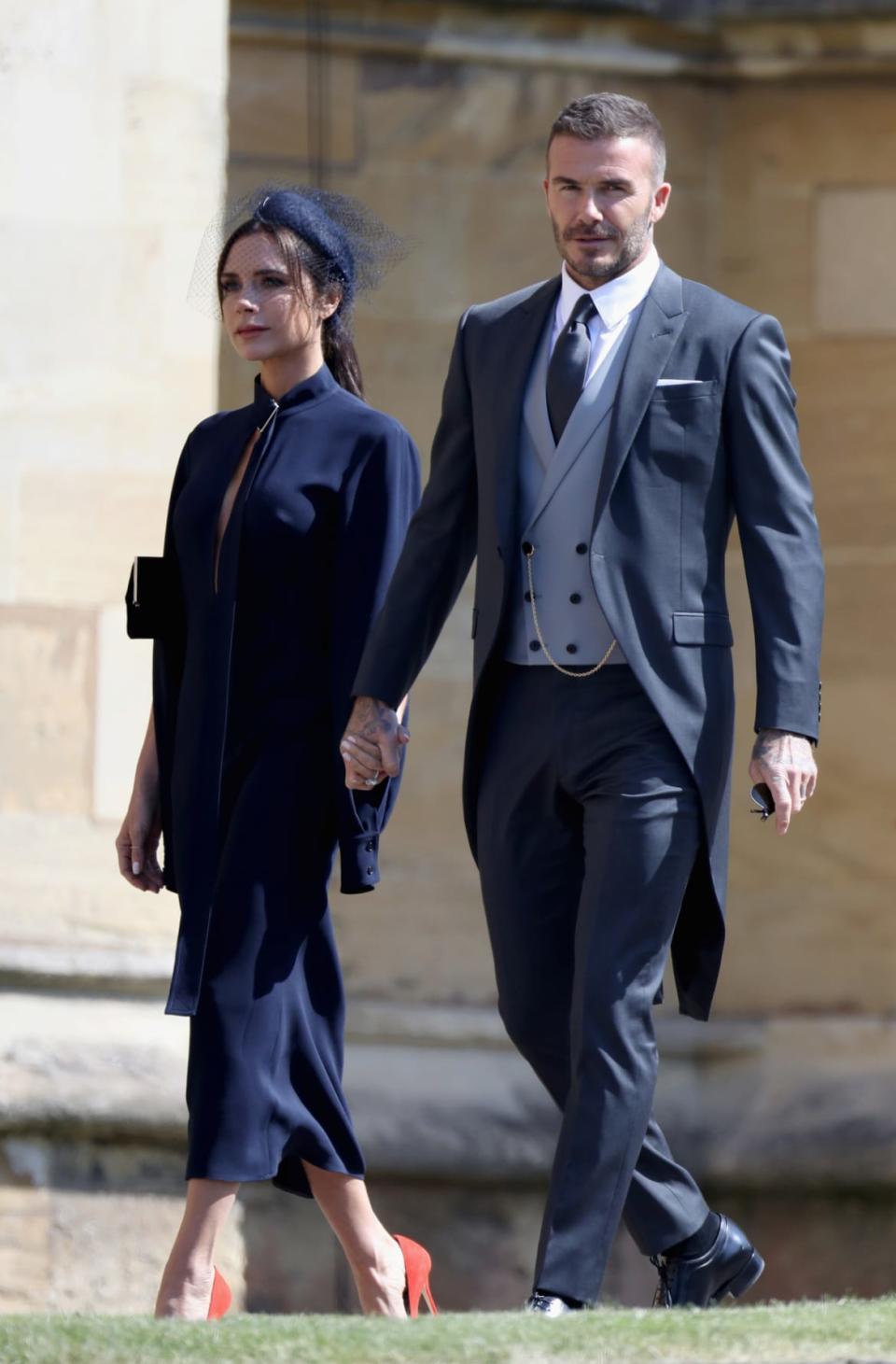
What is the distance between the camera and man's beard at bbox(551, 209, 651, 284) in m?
4.10

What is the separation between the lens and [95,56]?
584cm

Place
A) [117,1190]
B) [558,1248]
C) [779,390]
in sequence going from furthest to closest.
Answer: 1. [117,1190]
2. [779,390]
3. [558,1248]

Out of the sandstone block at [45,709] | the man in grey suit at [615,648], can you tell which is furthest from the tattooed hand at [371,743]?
the sandstone block at [45,709]

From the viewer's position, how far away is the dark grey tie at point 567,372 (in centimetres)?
407

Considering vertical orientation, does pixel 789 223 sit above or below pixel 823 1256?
above

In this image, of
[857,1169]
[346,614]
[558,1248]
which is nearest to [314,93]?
[346,614]

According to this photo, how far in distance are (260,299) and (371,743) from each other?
875mm

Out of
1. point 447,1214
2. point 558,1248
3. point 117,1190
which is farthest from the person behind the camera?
point 447,1214

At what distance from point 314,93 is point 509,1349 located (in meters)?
4.07

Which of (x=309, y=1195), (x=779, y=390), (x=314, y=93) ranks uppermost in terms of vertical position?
(x=314, y=93)

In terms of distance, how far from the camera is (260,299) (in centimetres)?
456

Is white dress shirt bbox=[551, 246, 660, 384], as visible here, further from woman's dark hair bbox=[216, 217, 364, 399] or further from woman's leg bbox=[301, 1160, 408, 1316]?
woman's leg bbox=[301, 1160, 408, 1316]

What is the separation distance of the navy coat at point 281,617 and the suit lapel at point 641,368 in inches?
24.1

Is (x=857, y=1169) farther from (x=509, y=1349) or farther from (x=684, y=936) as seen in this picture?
(x=509, y=1349)
